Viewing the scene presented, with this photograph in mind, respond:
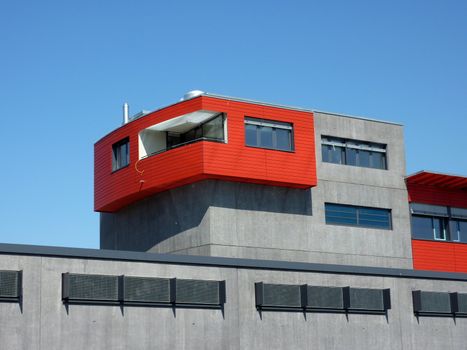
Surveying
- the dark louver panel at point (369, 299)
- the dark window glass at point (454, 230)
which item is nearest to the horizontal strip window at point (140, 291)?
the dark louver panel at point (369, 299)

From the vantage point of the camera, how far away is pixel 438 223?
44625 millimetres

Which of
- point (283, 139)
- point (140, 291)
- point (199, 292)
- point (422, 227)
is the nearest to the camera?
point (140, 291)

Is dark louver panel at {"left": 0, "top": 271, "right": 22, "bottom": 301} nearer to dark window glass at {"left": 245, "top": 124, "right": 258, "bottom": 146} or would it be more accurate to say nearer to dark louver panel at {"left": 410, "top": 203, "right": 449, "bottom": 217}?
dark window glass at {"left": 245, "top": 124, "right": 258, "bottom": 146}

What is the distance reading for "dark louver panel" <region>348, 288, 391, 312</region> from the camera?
32.9 metres

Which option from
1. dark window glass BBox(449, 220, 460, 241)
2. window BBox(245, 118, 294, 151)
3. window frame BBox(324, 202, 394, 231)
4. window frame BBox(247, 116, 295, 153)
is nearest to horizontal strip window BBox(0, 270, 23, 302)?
window frame BBox(247, 116, 295, 153)

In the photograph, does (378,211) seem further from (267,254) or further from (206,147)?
(206,147)

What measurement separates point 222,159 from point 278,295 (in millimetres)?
8474

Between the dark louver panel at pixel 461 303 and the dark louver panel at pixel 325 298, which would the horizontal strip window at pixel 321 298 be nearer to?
the dark louver panel at pixel 325 298

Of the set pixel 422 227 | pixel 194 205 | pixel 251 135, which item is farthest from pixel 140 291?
pixel 422 227

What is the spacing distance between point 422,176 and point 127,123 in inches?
557

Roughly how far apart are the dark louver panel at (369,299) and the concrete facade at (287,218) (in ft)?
20.5

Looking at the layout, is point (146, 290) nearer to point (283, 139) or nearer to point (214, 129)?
point (214, 129)

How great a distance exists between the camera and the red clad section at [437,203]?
141 feet

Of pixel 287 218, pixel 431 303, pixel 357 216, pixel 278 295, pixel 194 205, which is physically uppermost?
pixel 194 205
